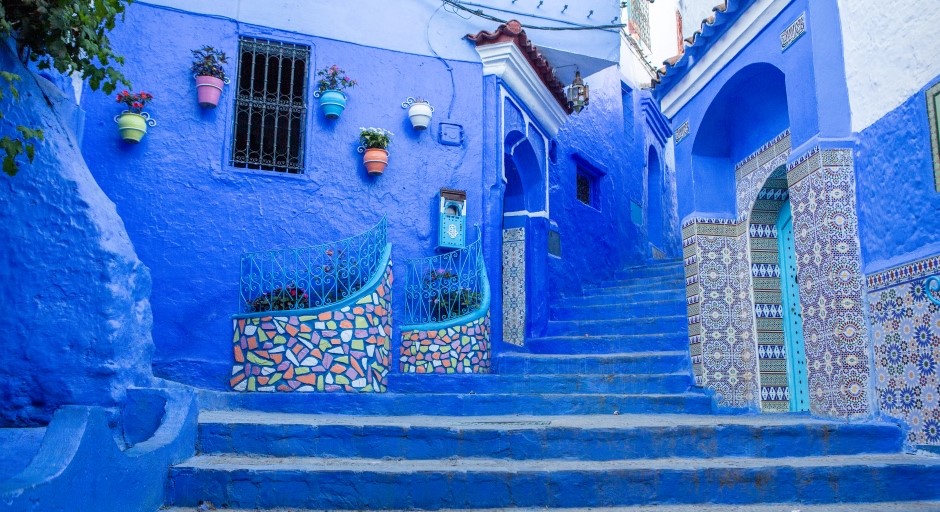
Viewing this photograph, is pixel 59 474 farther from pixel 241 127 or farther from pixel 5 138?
pixel 241 127

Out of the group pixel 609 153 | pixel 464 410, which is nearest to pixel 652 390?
pixel 464 410

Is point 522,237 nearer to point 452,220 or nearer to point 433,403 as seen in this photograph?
point 452,220

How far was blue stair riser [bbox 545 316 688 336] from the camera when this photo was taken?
28.0 feet

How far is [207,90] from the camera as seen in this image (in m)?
7.93

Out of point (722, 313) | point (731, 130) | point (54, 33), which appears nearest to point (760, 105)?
point (731, 130)

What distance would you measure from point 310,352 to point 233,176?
2194mm

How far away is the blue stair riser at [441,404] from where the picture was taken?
6.16 m

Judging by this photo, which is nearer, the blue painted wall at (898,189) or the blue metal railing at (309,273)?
the blue painted wall at (898,189)

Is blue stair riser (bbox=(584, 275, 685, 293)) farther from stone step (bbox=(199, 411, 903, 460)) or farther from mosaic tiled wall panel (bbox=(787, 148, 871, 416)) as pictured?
stone step (bbox=(199, 411, 903, 460))

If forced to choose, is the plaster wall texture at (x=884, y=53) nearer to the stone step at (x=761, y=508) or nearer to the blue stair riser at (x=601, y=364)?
the stone step at (x=761, y=508)

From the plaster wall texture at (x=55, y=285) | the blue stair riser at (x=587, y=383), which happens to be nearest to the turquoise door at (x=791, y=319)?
the blue stair riser at (x=587, y=383)

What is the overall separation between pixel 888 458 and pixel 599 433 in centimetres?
172

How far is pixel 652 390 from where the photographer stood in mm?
7023

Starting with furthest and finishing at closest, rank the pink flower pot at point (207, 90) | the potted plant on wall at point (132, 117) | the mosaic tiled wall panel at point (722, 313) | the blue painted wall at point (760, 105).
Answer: the pink flower pot at point (207, 90) < the potted plant on wall at point (132, 117) < the mosaic tiled wall panel at point (722, 313) < the blue painted wall at point (760, 105)
